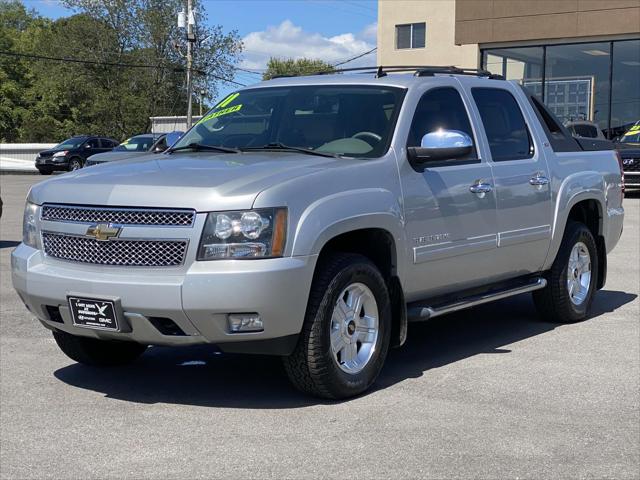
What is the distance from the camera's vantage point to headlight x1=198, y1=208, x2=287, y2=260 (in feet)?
16.6

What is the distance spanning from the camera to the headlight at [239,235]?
5.07m

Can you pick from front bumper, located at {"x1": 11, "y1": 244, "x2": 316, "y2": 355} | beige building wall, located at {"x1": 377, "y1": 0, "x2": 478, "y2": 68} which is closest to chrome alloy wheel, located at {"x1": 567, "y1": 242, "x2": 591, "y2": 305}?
front bumper, located at {"x1": 11, "y1": 244, "x2": 316, "y2": 355}

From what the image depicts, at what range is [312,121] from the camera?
641 cm

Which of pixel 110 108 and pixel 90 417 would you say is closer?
pixel 90 417

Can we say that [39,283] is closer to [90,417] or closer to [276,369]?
[90,417]

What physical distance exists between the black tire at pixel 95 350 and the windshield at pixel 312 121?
146 centimetres

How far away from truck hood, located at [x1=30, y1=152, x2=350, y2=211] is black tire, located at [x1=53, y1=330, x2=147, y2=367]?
991 millimetres

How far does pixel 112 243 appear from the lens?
5270 mm

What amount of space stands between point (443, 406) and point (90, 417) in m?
1.95

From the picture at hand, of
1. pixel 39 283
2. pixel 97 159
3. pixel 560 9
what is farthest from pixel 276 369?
pixel 560 9

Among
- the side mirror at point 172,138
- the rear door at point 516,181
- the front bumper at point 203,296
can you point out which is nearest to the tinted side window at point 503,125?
the rear door at point 516,181

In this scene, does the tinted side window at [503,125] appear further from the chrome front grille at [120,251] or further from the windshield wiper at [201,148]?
the chrome front grille at [120,251]

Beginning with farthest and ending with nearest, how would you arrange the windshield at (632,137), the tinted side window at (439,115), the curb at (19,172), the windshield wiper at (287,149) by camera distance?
the curb at (19,172), the windshield at (632,137), the tinted side window at (439,115), the windshield wiper at (287,149)

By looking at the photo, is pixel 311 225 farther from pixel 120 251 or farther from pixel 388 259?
pixel 120 251
